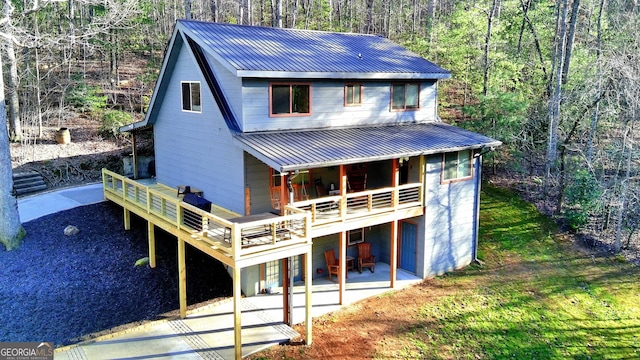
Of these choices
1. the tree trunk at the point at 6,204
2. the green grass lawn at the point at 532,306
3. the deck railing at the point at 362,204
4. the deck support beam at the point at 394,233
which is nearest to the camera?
the green grass lawn at the point at 532,306

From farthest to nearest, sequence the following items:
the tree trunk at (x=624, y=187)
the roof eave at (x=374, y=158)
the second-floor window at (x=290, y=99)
Answer: the tree trunk at (x=624, y=187), the second-floor window at (x=290, y=99), the roof eave at (x=374, y=158)

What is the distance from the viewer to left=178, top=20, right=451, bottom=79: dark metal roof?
13.5 metres

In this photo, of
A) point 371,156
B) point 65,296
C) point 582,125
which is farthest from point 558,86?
point 65,296

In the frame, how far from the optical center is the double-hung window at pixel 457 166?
15773mm

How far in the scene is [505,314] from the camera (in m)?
13.9

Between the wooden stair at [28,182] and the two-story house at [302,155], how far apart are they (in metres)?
4.31

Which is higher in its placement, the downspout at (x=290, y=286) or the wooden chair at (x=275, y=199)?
the wooden chair at (x=275, y=199)

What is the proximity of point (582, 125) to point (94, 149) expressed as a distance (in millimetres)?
22490

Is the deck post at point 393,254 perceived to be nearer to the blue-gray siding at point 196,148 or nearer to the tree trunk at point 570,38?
the blue-gray siding at point 196,148

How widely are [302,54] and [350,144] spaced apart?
365 cm

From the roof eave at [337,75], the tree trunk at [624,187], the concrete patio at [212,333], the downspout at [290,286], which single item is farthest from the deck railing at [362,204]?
the tree trunk at [624,187]

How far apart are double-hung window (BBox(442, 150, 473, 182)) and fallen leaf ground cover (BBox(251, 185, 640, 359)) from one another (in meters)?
3.27

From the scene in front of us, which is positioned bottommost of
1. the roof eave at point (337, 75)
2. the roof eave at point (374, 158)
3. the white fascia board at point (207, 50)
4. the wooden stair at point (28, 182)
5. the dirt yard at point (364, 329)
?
the dirt yard at point (364, 329)

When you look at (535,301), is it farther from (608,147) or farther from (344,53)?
(344,53)
